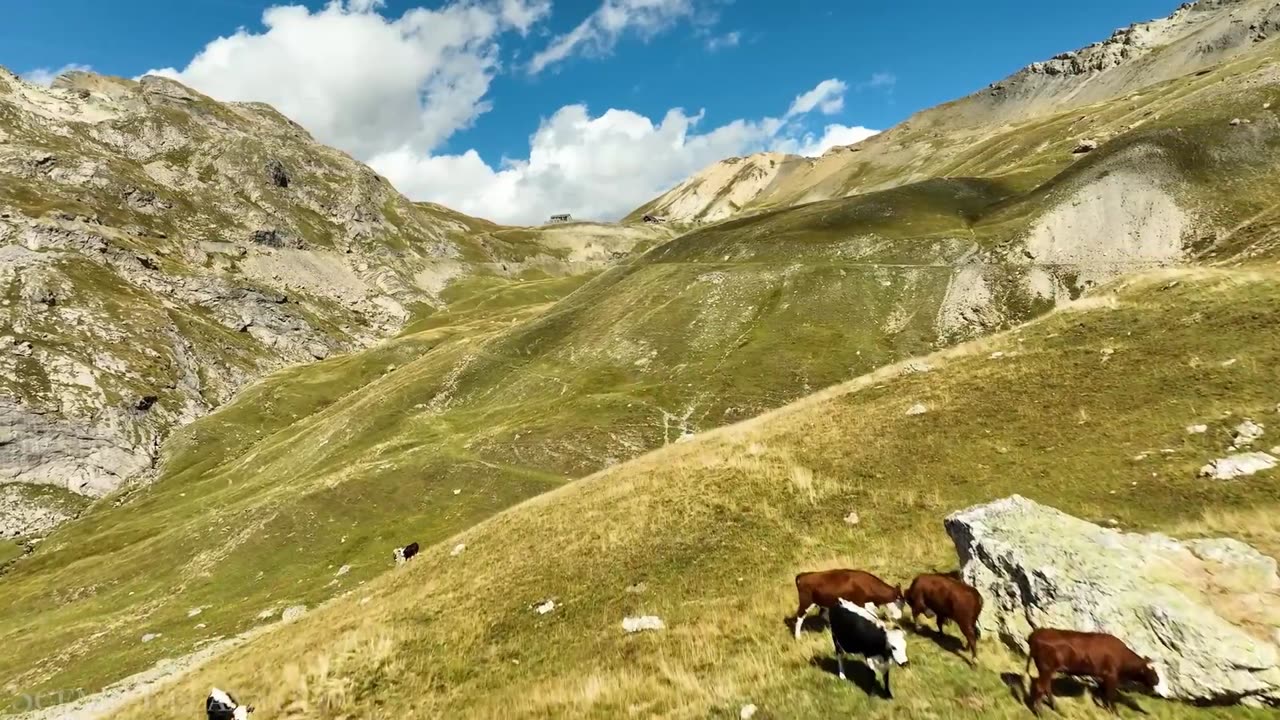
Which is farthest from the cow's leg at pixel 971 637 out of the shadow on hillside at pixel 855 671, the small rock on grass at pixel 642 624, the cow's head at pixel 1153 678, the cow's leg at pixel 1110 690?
the small rock on grass at pixel 642 624

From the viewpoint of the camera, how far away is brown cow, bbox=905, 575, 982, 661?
1355 centimetres

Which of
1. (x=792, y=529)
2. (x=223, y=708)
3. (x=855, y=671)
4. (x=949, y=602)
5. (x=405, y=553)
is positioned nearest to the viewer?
(x=855, y=671)

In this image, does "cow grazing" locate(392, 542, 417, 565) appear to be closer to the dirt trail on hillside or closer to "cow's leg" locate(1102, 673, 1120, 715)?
the dirt trail on hillside

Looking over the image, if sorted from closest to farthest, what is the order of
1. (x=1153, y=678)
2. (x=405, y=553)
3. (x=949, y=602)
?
(x=1153, y=678), (x=949, y=602), (x=405, y=553)

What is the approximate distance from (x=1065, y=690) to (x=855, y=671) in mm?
3869

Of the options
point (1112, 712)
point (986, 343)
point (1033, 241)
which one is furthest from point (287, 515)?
point (1033, 241)

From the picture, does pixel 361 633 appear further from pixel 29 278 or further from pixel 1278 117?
pixel 29 278

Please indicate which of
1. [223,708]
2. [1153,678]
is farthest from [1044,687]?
[223,708]

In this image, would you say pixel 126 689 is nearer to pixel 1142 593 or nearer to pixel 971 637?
pixel 971 637

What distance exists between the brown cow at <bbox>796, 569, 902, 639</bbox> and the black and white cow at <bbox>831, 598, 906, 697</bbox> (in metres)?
2.06

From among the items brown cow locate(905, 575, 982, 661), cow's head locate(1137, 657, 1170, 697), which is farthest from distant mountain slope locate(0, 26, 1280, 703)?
cow's head locate(1137, 657, 1170, 697)

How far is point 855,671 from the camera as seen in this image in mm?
13016

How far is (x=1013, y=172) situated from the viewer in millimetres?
134750

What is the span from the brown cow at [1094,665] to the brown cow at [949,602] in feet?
6.13
